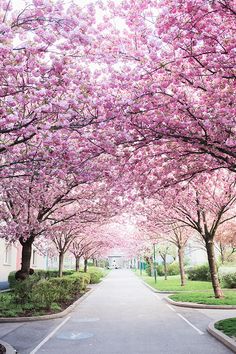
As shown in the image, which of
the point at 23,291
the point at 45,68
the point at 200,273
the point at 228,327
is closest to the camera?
the point at 45,68

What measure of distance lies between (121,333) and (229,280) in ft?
54.2

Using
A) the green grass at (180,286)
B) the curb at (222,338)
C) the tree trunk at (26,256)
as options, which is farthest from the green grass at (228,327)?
the green grass at (180,286)

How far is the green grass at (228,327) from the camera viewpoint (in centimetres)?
962

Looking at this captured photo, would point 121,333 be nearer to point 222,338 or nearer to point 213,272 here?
point 222,338

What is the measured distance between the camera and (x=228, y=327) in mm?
10289

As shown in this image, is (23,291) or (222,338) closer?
(222,338)

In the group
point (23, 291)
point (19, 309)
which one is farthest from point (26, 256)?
point (19, 309)

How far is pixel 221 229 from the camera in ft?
102

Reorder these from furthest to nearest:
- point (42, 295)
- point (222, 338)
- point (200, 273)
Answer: point (200, 273) < point (42, 295) < point (222, 338)

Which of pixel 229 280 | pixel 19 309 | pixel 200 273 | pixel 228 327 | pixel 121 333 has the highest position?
pixel 200 273

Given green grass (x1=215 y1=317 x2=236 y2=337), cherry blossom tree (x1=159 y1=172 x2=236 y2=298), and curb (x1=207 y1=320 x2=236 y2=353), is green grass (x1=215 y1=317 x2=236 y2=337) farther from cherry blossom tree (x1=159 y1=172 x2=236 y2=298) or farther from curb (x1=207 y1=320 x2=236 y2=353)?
cherry blossom tree (x1=159 y1=172 x2=236 y2=298)

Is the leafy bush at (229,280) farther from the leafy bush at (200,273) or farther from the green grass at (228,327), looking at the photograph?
the green grass at (228,327)

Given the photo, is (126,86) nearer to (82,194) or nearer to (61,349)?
(61,349)

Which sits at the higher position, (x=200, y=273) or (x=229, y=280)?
(x=200, y=273)
